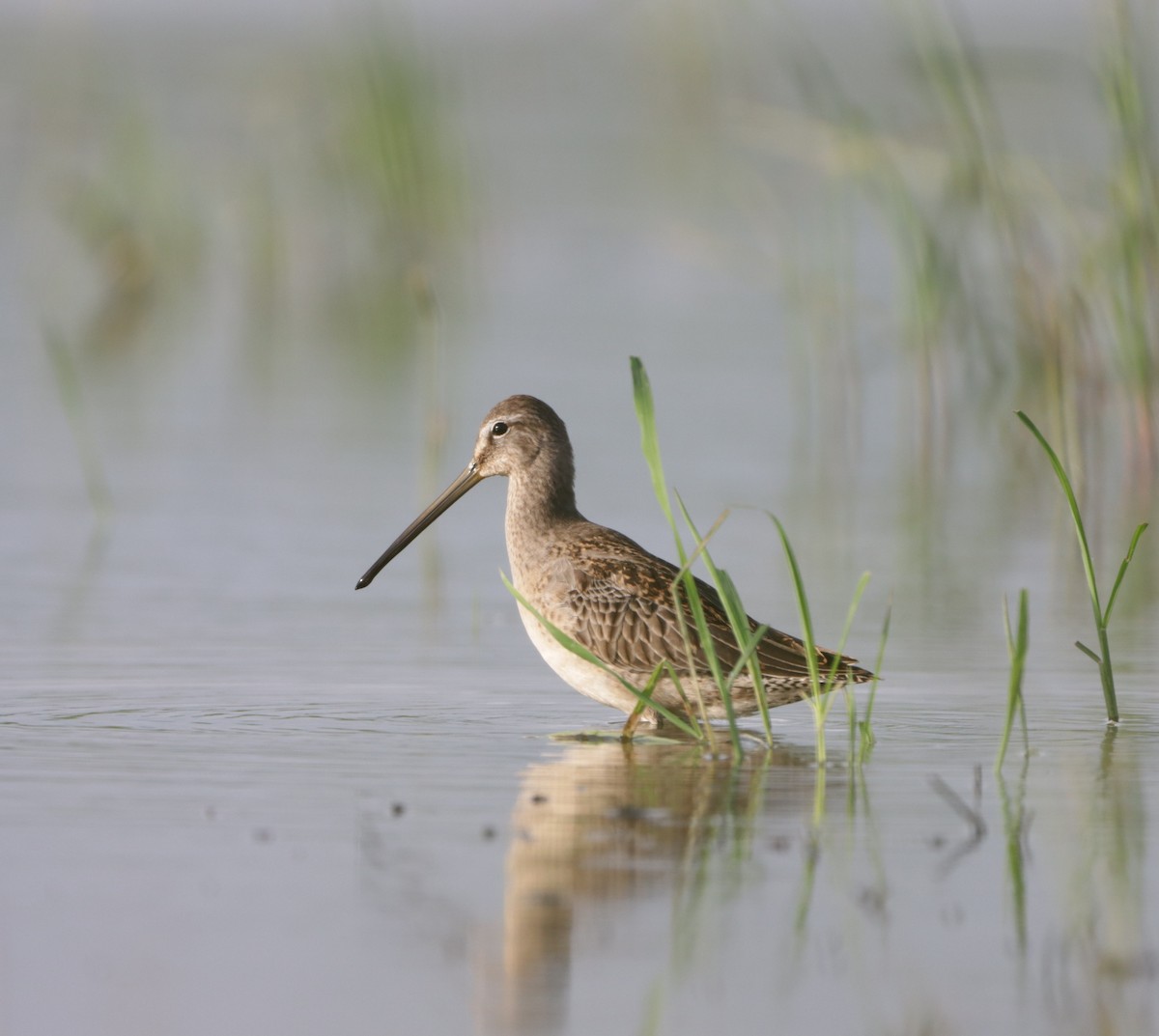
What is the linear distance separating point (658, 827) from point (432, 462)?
17.1ft

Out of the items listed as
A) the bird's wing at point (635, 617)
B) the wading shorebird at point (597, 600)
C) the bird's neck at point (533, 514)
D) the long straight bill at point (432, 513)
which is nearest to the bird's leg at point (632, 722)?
the wading shorebird at point (597, 600)

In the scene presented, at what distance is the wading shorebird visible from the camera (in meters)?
6.12

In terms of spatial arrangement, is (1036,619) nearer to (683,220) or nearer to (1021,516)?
(1021,516)

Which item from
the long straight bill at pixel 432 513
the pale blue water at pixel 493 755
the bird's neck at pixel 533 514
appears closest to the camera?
the pale blue water at pixel 493 755

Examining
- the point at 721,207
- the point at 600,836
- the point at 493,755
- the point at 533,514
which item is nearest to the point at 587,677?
the point at 493,755

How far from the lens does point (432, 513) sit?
24.4 feet

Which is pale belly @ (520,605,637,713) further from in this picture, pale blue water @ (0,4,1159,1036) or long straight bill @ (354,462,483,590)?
long straight bill @ (354,462,483,590)

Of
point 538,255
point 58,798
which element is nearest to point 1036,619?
point 58,798

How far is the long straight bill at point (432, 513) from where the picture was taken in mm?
7293

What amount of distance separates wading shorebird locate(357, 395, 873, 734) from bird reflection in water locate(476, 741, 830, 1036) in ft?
0.99

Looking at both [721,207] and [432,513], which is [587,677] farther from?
[721,207]

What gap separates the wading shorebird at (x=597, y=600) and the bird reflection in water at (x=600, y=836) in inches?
11.9

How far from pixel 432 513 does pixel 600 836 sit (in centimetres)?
288

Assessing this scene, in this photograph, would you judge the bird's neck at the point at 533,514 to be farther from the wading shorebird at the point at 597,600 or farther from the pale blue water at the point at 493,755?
the pale blue water at the point at 493,755
